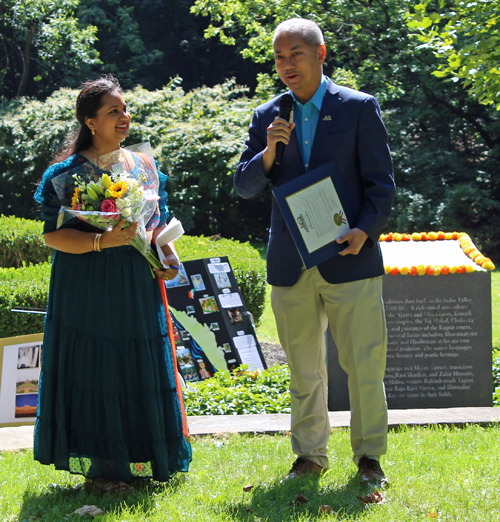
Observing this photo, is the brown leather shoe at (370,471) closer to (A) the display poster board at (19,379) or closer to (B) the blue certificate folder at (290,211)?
(B) the blue certificate folder at (290,211)

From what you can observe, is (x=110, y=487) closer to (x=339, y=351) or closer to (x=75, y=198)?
(x=339, y=351)

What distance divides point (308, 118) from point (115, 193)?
3.35 ft

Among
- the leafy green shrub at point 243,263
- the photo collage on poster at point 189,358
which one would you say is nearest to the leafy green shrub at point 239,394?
the photo collage on poster at point 189,358

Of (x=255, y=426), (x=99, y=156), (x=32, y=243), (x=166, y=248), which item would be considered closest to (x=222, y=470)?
(x=255, y=426)

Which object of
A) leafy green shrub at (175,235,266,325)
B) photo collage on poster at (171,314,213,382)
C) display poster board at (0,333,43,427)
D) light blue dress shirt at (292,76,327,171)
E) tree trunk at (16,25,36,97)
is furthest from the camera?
tree trunk at (16,25,36,97)

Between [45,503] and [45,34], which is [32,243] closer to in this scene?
[45,503]

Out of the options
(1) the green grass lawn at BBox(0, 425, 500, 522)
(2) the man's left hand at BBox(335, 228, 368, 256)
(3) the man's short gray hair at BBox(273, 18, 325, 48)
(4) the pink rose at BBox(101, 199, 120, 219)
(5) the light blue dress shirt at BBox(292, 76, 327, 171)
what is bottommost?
(1) the green grass lawn at BBox(0, 425, 500, 522)

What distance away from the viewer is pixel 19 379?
5.29 meters

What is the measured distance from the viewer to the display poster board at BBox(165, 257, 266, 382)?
641cm

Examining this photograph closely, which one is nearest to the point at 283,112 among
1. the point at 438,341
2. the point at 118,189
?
the point at 118,189

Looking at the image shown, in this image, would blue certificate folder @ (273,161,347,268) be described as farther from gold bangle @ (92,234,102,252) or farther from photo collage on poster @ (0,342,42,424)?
photo collage on poster @ (0,342,42,424)

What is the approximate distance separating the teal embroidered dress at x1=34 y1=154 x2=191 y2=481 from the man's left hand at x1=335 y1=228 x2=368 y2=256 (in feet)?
3.40

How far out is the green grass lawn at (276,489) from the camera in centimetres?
315

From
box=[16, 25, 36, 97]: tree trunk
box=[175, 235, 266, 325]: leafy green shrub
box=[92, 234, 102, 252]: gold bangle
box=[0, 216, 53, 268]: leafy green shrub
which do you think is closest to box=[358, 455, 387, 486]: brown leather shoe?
box=[92, 234, 102, 252]: gold bangle
